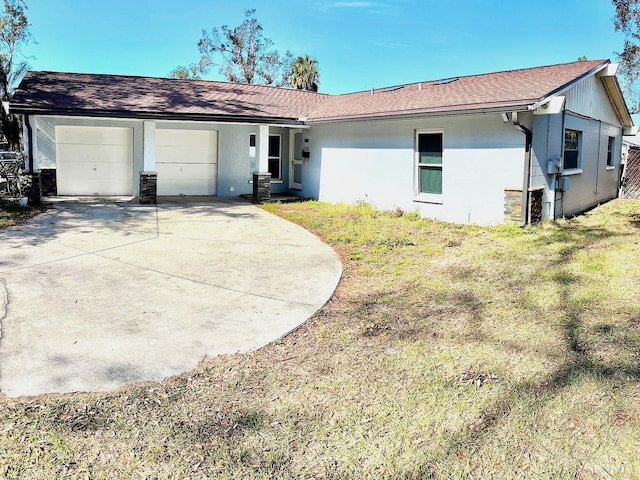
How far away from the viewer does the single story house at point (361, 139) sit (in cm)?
1062

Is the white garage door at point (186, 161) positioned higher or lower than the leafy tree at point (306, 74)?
lower

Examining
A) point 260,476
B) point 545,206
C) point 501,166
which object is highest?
point 501,166

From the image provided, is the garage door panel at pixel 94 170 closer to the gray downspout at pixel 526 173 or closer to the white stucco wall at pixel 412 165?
the white stucco wall at pixel 412 165

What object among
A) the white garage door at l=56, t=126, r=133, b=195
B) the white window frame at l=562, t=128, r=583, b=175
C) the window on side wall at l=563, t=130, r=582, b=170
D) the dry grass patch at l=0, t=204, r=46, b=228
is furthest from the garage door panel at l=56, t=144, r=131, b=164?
the window on side wall at l=563, t=130, r=582, b=170

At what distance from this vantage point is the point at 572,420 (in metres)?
3.32

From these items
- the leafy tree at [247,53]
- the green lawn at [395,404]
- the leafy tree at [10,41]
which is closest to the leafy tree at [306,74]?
the leafy tree at [247,53]

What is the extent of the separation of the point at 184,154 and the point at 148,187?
8.79 ft

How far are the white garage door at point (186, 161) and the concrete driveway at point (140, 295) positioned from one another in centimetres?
555

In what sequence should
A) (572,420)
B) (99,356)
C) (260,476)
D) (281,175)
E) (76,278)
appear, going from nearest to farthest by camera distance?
(260,476)
(572,420)
(99,356)
(76,278)
(281,175)

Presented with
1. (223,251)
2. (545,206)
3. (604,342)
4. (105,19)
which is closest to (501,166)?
(545,206)

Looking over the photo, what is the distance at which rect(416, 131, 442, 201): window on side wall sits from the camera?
11.8 metres

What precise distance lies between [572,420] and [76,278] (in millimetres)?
5716

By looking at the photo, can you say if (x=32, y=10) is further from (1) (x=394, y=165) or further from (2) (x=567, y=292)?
(2) (x=567, y=292)

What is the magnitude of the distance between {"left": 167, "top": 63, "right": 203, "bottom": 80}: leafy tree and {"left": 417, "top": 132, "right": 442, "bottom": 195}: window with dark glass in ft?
110
